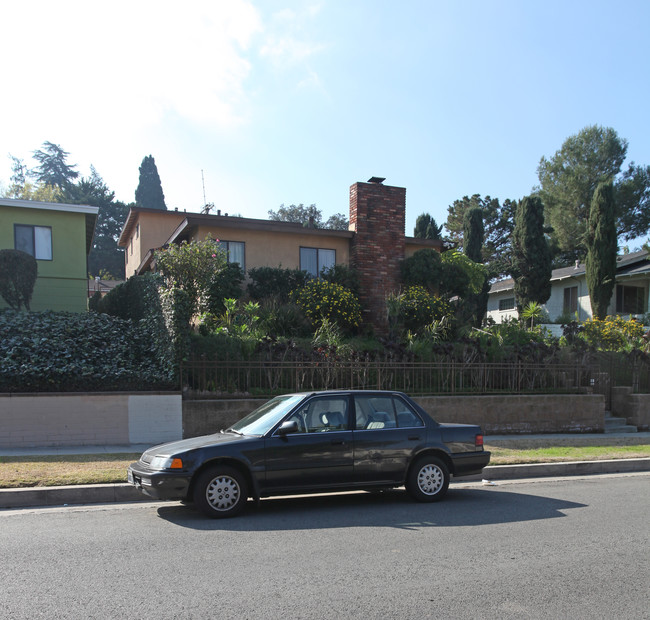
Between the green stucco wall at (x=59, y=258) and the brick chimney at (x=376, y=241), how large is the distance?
933cm

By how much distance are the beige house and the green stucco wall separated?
8.67ft

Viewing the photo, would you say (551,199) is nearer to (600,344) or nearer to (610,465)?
(600,344)

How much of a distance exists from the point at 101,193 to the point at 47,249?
3909 cm

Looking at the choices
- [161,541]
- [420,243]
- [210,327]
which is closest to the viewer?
[161,541]

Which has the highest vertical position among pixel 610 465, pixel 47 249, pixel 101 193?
pixel 101 193

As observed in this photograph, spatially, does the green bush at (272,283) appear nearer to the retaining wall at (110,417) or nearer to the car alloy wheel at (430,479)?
the retaining wall at (110,417)

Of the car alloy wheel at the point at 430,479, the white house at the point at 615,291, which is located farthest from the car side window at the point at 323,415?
the white house at the point at 615,291

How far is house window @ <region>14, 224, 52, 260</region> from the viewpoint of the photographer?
2039cm

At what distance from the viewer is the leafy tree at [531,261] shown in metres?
31.3

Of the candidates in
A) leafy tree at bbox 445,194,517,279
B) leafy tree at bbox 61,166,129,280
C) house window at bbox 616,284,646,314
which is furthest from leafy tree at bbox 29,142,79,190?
house window at bbox 616,284,646,314

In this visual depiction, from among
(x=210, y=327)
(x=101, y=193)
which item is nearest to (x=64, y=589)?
(x=210, y=327)

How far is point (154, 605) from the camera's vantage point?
425cm

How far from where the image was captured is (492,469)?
1002cm

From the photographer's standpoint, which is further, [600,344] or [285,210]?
[285,210]
